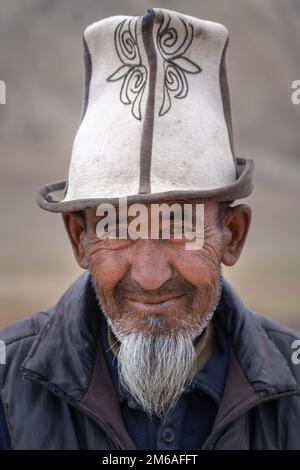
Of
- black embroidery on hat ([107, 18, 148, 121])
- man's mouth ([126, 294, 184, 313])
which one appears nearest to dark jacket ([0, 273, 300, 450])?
man's mouth ([126, 294, 184, 313])

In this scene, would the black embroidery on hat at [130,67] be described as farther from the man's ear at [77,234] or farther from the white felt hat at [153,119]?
the man's ear at [77,234]

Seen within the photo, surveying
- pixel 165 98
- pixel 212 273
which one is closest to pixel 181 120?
pixel 165 98

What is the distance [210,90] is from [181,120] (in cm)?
18

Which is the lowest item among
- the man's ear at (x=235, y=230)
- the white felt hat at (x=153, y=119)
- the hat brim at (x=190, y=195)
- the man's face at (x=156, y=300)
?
the man's face at (x=156, y=300)

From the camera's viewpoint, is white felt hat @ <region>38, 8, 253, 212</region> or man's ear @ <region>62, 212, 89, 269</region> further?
man's ear @ <region>62, 212, 89, 269</region>

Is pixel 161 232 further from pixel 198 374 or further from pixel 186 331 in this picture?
pixel 198 374

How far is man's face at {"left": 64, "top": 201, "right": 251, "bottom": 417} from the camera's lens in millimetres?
1924

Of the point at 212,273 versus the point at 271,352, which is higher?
the point at 212,273

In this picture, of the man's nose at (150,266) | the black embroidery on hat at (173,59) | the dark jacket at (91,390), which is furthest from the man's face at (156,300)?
the black embroidery on hat at (173,59)

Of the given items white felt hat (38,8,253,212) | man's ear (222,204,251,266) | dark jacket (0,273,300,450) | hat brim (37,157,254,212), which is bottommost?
dark jacket (0,273,300,450)

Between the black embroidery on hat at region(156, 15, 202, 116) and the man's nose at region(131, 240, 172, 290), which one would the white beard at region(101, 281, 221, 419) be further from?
the black embroidery on hat at region(156, 15, 202, 116)

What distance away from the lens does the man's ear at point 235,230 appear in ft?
7.05
